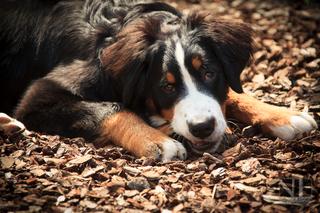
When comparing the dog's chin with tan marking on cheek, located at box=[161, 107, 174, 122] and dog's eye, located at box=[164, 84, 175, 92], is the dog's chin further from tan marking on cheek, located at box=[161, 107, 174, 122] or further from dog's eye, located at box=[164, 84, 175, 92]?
dog's eye, located at box=[164, 84, 175, 92]

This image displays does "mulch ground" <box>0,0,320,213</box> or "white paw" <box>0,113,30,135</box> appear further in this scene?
"white paw" <box>0,113,30,135</box>

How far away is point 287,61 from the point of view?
5438mm

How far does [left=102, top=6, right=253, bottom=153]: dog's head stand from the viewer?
3283 mm

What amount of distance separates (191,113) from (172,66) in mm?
600

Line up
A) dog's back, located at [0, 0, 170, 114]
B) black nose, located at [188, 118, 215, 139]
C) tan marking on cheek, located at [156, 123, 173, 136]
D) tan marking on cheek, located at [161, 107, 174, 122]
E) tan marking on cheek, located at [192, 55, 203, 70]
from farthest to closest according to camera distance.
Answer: dog's back, located at [0, 0, 170, 114] < tan marking on cheek, located at [156, 123, 173, 136] < tan marking on cheek, located at [161, 107, 174, 122] < tan marking on cheek, located at [192, 55, 203, 70] < black nose, located at [188, 118, 215, 139]

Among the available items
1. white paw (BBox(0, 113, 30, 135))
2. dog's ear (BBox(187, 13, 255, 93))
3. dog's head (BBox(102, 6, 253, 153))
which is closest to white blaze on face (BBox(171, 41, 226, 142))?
dog's head (BBox(102, 6, 253, 153))

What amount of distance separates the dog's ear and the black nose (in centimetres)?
72

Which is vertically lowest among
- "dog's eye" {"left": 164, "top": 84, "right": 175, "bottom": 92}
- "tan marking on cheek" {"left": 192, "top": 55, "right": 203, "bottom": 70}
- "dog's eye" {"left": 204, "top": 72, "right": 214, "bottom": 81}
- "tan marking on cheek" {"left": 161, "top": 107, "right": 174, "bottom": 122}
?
"tan marking on cheek" {"left": 161, "top": 107, "right": 174, "bottom": 122}

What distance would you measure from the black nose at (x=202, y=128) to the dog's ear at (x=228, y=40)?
717mm

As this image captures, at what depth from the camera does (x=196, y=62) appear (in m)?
3.39

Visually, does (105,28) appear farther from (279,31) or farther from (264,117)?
(279,31)

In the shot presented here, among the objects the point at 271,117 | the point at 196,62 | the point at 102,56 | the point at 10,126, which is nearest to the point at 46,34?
the point at 102,56

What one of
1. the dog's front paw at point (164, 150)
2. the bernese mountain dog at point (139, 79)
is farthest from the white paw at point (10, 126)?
the dog's front paw at point (164, 150)

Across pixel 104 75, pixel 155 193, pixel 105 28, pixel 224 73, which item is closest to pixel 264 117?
pixel 224 73
